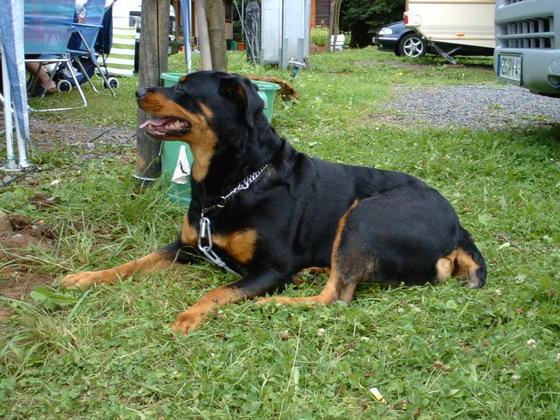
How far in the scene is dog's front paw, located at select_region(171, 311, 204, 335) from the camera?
9.67 feet

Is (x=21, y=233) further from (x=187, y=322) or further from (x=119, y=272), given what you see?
(x=187, y=322)

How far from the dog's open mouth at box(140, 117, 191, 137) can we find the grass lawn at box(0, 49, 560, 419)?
772mm

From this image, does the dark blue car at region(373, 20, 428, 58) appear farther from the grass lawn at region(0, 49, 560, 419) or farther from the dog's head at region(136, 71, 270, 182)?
A: the dog's head at region(136, 71, 270, 182)

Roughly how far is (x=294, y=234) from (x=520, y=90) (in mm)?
9812

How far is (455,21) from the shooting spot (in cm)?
1608

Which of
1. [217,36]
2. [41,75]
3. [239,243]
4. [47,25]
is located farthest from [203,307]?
[41,75]

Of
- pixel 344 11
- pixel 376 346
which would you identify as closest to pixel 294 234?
pixel 376 346

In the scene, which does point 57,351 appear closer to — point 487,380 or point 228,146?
point 228,146

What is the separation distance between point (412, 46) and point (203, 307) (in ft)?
58.4

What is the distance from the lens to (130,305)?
125 inches

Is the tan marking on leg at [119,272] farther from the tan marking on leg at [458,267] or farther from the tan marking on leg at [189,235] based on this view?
the tan marking on leg at [458,267]

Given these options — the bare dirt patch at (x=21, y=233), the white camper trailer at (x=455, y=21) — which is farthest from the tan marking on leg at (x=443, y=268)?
the white camper trailer at (x=455, y=21)

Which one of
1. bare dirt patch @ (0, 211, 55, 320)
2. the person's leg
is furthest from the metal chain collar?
the person's leg

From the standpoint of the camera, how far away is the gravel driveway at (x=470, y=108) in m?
8.27
